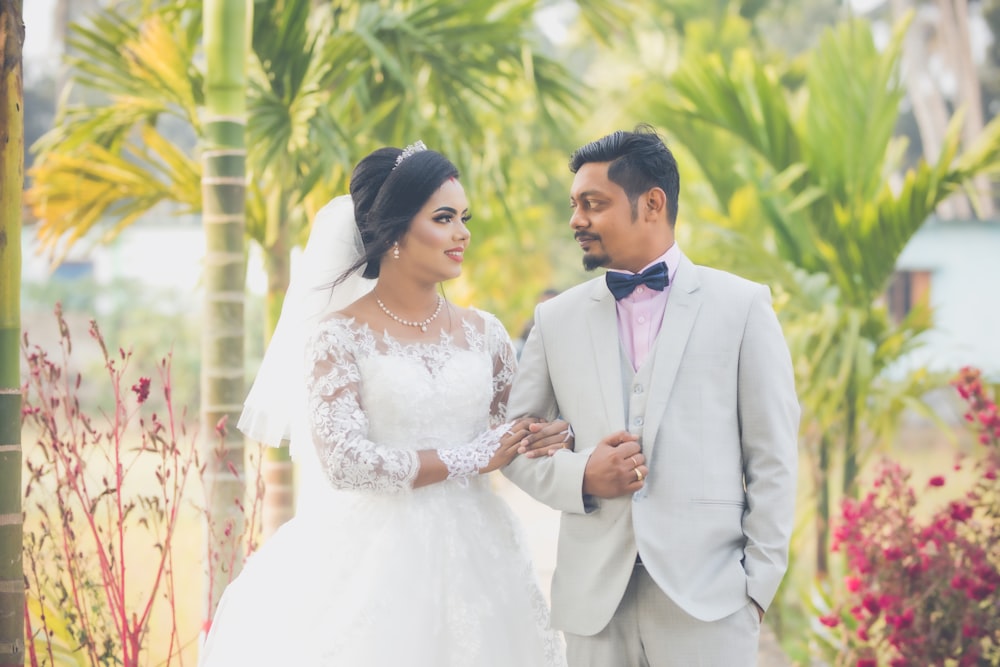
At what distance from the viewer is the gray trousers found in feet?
8.46

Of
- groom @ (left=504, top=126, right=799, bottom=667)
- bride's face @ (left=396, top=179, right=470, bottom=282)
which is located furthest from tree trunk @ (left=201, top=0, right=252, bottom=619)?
groom @ (left=504, top=126, right=799, bottom=667)

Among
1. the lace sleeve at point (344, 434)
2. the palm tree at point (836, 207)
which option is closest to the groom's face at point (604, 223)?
the lace sleeve at point (344, 434)

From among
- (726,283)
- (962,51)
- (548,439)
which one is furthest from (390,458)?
(962,51)

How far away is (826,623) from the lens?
16.0 feet

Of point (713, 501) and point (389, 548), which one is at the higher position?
point (713, 501)

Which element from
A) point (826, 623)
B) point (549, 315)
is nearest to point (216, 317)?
point (549, 315)

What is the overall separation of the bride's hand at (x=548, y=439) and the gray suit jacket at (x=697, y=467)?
0.15ft

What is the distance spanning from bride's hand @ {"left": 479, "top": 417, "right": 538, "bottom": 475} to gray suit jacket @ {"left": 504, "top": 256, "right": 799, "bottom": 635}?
16 cm

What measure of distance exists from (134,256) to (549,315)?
2386cm

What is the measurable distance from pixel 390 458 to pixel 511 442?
14.2 inches

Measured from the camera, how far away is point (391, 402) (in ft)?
10.3

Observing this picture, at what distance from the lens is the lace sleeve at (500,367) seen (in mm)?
3379

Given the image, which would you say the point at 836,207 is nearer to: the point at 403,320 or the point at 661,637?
the point at 403,320

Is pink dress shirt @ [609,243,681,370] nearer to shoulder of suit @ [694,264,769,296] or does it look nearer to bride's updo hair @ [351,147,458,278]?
shoulder of suit @ [694,264,769,296]
